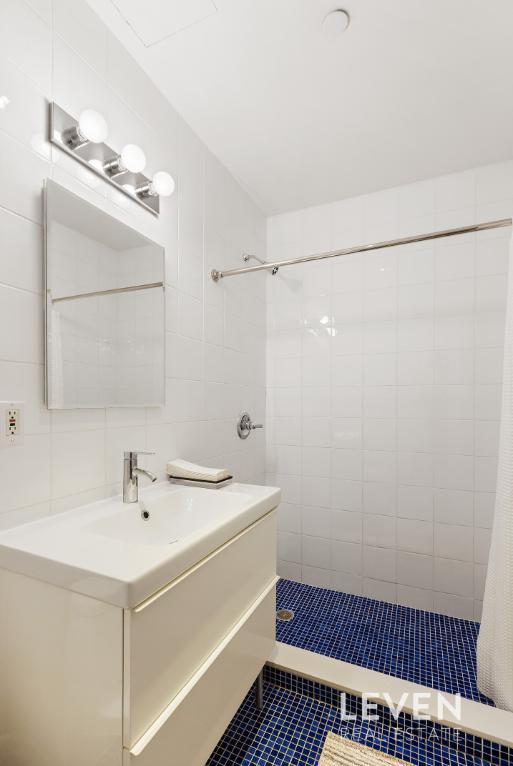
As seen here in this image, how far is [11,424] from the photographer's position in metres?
1.02

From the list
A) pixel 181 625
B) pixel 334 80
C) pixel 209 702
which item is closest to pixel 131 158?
pixel 334 80

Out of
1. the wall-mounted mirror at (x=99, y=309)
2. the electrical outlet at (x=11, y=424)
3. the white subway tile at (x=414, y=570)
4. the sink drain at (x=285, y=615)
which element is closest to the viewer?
the electrical outlet at (x=11, y=424)

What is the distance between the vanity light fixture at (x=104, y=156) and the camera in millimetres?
1170

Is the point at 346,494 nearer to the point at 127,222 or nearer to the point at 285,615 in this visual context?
the point at 285,615

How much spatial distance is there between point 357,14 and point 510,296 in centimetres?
113

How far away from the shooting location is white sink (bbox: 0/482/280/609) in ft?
2.57

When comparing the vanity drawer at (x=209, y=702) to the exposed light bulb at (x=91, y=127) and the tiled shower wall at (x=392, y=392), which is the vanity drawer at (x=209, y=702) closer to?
the tiled shower wall at (x=392, y=392)

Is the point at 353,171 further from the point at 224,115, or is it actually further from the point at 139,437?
the point at 139,437

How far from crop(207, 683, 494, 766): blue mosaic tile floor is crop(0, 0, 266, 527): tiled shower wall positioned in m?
0.95

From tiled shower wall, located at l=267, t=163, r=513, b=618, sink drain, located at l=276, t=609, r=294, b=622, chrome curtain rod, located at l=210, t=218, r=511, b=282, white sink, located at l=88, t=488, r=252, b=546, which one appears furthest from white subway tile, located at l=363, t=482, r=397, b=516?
chrome curtain rod, located at l=210, t=218, r=511, b=282

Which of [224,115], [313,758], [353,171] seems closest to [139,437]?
[313,758]

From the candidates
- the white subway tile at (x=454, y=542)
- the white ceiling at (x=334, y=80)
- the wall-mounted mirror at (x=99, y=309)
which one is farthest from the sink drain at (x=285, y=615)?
the white ceiling at (x=334, y=80)

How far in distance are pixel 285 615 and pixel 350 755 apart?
0.77 metres

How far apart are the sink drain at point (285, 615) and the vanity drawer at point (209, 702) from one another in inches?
25.7
